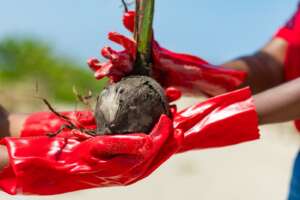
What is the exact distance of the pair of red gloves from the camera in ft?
3.38

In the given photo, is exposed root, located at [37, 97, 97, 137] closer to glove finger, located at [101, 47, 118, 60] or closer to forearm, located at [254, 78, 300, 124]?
glove finger, located at [101, 47, 118, 60]

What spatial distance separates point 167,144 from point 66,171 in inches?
6.6

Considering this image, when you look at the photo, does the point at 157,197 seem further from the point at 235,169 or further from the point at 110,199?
the point at 235,169

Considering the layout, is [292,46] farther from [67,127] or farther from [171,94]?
[67,127]

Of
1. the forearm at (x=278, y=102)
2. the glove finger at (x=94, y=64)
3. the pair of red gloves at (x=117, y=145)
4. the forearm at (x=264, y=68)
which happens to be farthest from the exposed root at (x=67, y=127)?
the forearm at (x=264, y=68)

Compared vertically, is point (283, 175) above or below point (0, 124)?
below

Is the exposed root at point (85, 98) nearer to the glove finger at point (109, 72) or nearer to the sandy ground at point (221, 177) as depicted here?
the glove finger at point (109, 72)

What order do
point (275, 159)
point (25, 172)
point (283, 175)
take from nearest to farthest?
point (25, 172), point (283, 175), point (275, 159)

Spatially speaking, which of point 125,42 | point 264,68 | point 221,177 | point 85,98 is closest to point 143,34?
point 125,42

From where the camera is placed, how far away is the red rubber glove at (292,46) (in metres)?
1.59

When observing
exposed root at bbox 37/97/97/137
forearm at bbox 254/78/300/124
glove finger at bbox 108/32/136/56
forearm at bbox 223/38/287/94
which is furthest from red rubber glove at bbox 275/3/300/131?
exposed root at bbox 37/97/97/137

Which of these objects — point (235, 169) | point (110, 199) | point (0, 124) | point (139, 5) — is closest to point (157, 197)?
point (110, 199)

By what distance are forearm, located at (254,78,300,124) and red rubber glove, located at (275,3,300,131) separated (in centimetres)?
43

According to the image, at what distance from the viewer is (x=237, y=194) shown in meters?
3.13
